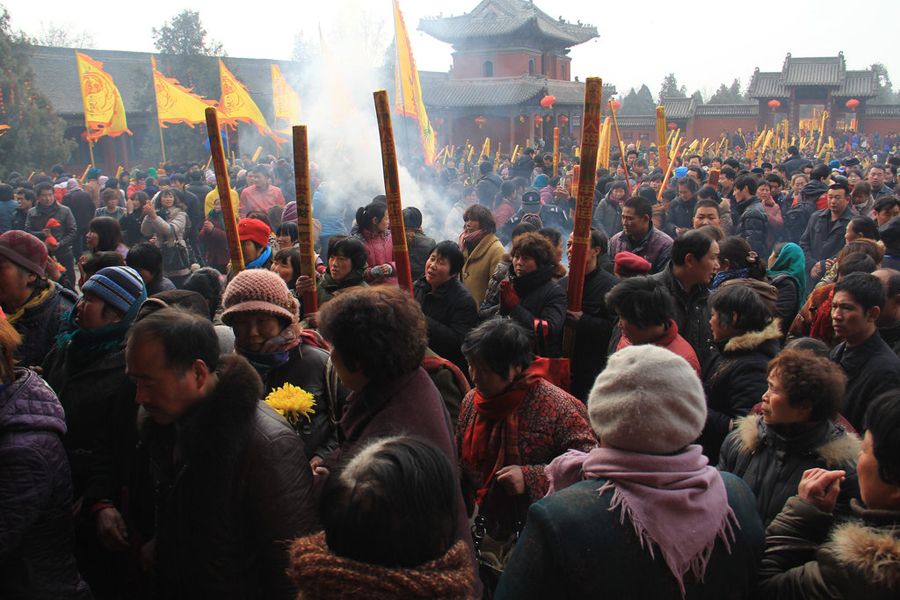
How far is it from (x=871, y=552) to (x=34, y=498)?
83.8 inches

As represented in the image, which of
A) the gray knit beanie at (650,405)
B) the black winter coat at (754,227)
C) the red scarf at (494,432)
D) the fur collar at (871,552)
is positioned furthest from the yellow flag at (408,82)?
the fur collar at (871,552)

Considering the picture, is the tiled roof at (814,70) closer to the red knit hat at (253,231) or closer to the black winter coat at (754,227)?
the black winter coat at (754,227)

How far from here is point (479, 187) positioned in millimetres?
10680

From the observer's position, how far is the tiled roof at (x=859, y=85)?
3659 centimetres

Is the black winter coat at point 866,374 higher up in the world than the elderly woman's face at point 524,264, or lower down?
lower down

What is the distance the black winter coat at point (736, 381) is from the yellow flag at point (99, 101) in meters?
14.3

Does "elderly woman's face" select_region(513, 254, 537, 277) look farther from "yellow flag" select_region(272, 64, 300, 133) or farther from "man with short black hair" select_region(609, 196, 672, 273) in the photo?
"yellow flag" select_region(272, 64, 300, 133)

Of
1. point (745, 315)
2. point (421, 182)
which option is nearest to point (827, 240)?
point (745, 315)

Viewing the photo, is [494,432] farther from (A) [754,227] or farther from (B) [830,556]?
(A) [754,227]

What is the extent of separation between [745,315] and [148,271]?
3.18m

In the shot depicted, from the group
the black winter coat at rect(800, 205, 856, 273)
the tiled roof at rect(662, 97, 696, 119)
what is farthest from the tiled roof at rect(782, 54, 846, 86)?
the black winter coat at rect(800, 205, 856, 273)

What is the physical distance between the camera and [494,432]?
260 centimetres

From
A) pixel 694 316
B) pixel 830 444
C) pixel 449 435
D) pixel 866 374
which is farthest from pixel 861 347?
pixel 449 435

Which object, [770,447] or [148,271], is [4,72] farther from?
[770,447]
